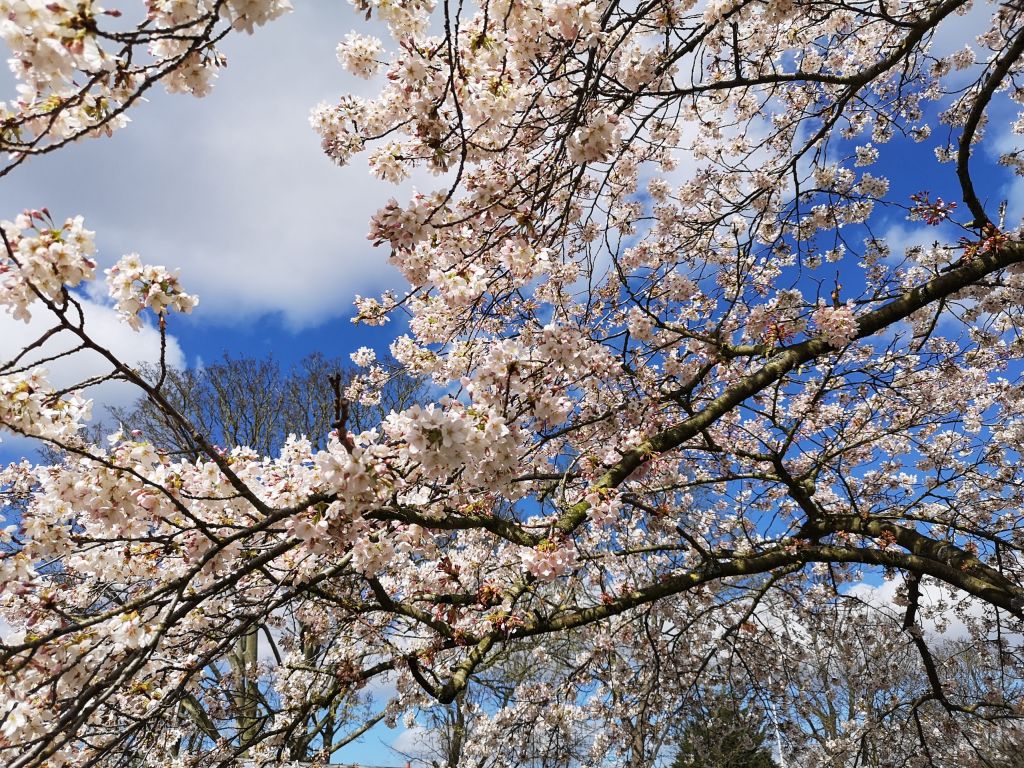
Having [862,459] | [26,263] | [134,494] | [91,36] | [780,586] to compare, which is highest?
[862,459]

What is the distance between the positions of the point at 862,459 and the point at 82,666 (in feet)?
23.6

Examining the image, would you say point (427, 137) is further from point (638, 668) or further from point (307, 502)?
point (638, 668)

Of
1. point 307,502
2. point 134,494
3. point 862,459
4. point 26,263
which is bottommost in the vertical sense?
point 307,502

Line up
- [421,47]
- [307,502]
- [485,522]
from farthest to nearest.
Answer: [485,522], [421,47], [307,502]

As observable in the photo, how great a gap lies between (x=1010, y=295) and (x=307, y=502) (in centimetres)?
598

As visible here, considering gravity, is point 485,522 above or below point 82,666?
above

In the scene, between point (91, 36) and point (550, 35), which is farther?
point (550, 35)

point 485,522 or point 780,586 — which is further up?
point 780,586

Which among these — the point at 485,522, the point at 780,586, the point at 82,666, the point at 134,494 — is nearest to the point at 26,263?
the point at 134,494

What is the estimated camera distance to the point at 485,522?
2.98 m

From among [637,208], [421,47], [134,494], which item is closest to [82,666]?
[134,494]

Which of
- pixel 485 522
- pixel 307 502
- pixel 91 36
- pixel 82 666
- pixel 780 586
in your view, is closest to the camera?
pixel 91 36

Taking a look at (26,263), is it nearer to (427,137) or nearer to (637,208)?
(427,137)

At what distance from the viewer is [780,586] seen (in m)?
6.53
